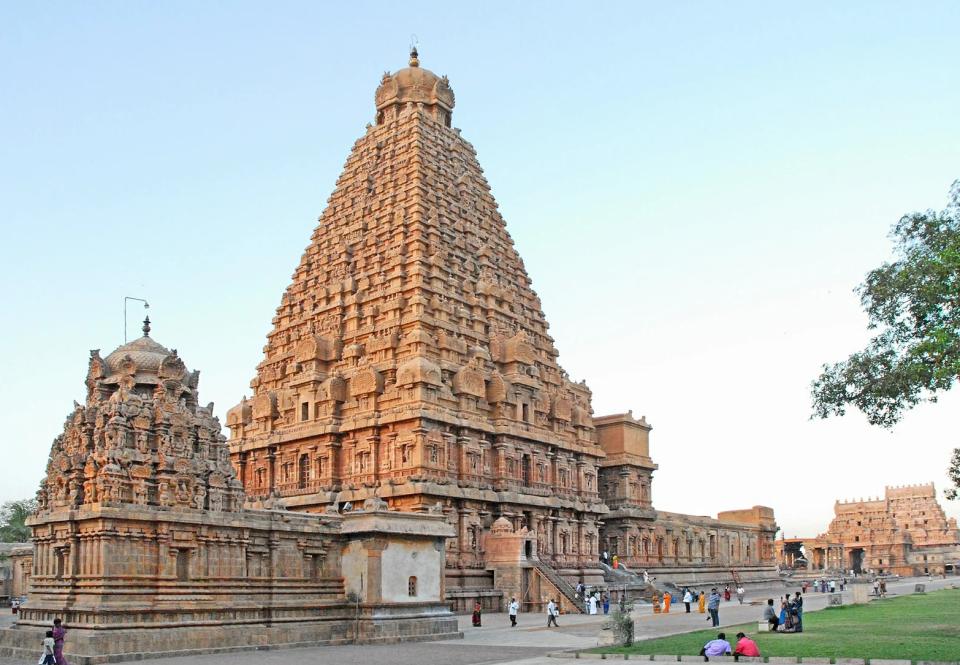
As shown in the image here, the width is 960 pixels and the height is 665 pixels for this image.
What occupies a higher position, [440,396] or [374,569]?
[440,396]

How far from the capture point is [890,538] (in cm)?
11781

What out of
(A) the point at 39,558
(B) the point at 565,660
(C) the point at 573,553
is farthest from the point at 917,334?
(C) the point at 573,553

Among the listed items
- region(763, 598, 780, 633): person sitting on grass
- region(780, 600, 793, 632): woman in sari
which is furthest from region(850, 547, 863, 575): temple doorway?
region(763, 598, 780, 633): person sitting on grass

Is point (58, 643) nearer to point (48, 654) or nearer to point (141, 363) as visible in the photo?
point (48, 654)

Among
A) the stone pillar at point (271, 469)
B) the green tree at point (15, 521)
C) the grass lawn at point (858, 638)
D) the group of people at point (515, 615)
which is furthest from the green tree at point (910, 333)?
the green tree at point (15, 521)

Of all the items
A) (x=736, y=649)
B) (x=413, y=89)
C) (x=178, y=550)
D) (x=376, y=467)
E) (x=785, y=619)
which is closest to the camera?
(x=736, y=649)

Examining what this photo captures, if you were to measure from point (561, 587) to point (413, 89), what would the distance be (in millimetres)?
33999

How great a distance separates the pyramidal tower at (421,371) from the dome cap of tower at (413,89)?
0.11m

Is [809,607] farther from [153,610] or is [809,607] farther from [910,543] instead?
[910,543]

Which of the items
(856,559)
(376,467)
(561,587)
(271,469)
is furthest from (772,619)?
(856,559)

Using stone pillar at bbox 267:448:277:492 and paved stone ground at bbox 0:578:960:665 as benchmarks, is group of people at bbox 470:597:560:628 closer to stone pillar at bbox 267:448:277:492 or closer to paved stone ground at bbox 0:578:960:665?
paved stone ground at bbox 0:578:960:665

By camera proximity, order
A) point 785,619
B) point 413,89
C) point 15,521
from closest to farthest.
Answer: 1. point 785,619
2. point 413,89
3. point 15,521

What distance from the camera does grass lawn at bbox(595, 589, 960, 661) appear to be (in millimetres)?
22438

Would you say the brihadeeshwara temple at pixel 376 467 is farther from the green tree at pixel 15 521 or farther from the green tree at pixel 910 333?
the green tree at pixel 15 521
